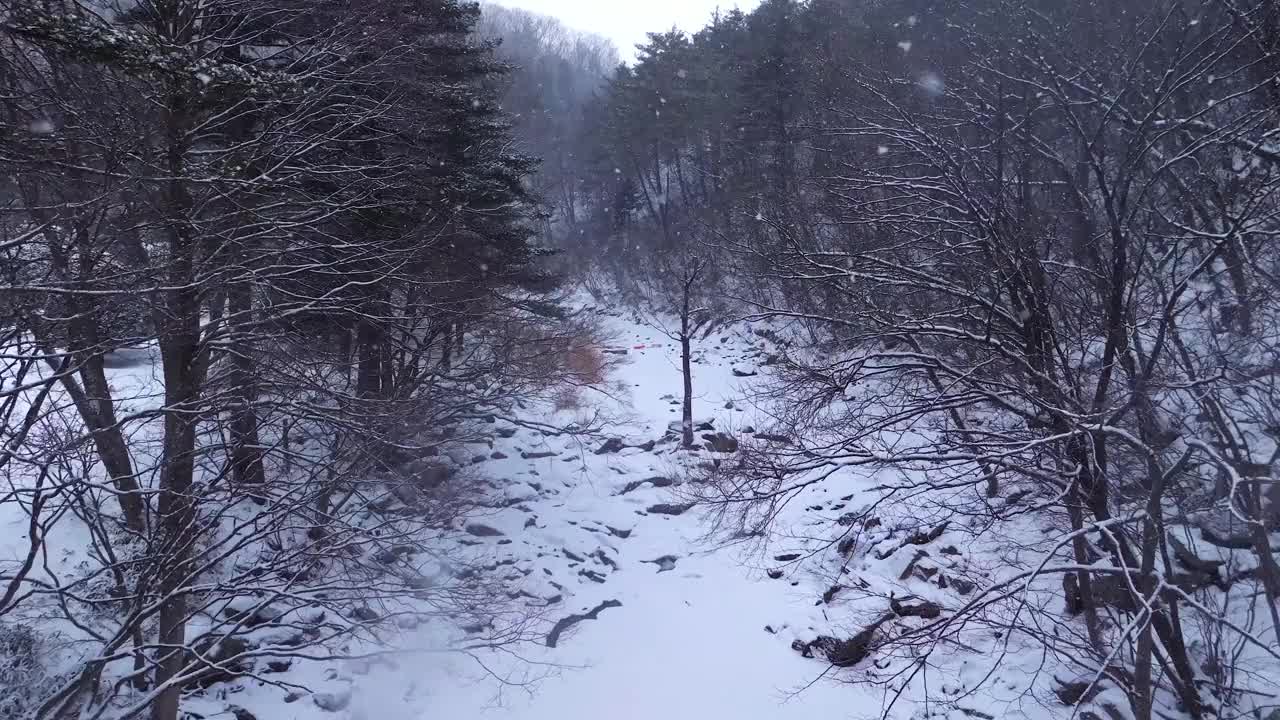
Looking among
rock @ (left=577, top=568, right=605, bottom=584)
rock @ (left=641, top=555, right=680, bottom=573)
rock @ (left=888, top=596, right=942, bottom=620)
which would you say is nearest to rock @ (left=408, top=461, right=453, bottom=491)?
rock @ (left=577, top=568, right=605, bottom=584)

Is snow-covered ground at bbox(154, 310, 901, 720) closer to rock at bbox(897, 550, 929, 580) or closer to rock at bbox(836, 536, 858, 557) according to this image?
rock at bbox(836, 536, 858, 557)

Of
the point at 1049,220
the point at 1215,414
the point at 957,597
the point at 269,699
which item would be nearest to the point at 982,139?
the point at 1049,220

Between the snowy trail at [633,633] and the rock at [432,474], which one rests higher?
the rock at [432,474]

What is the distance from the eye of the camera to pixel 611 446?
51.7 ft

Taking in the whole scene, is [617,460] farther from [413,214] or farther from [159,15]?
[159,15]

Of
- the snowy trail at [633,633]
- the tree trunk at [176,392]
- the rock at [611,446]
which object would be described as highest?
the tree trunk at [176,392]

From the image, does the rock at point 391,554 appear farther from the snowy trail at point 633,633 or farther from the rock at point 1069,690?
the rock at point 1069,690

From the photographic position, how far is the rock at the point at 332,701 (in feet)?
25.2

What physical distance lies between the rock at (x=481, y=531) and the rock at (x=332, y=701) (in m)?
3.75

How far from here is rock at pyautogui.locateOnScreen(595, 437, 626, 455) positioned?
51.2 ft

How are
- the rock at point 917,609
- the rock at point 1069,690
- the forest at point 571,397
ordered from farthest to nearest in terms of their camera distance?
the rock at point 917,609
the rock at point 1069,690
the forest at point 571,397

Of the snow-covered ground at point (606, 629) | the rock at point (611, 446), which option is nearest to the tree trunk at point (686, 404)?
the snow-covered ground at point (606, 629)

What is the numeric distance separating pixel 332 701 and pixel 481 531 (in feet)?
13.1

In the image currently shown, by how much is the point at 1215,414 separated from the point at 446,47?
12.2m
